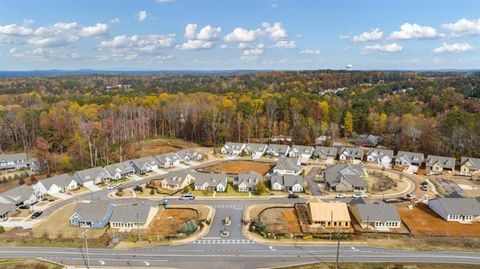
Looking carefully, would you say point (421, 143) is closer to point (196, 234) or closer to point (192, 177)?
point (192, 177)

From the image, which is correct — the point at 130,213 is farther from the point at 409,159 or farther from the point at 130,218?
the point at 409,159

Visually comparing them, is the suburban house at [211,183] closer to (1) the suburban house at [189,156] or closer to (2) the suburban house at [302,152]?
(1) the suburban house at [189,156]

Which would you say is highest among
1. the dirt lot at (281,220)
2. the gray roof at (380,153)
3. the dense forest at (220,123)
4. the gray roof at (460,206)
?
the dense forest at (220,123)

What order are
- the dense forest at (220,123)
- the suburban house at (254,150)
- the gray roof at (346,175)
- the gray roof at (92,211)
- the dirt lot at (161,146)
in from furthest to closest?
the dirt lot at (161,146)
the suburban house at (254,150)
the dense forest at (220,123)
the gray roof at (346,175)
the gray roof at (92,211)

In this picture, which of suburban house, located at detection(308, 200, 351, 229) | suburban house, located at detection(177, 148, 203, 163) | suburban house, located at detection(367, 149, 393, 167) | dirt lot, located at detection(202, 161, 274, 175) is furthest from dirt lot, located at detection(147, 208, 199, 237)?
suburban house, located at detection(367, 149, 393, 167)

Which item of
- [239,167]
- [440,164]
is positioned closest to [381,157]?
[440,164]

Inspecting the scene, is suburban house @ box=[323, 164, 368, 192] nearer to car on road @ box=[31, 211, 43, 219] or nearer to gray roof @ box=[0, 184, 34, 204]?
car on road @ box=[31, 211, 43, 219]

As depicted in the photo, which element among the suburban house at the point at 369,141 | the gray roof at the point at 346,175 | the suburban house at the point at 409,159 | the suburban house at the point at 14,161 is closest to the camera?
the gray roof at the point at 346,175

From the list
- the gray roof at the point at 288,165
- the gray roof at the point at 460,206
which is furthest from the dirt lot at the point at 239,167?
the gray roof at the point at 460,206
